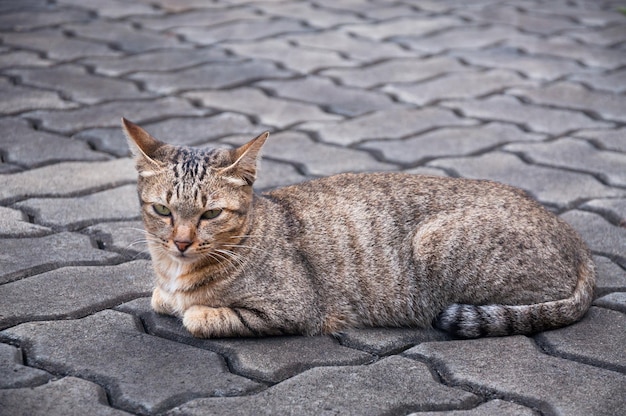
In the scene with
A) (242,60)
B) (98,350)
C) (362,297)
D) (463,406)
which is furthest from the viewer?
(242,60)

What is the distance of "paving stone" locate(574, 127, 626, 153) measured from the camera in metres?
6.00

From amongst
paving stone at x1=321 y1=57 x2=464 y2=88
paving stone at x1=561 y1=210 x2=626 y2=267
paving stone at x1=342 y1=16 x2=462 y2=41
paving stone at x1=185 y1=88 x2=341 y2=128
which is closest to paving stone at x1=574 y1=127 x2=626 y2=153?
paving stone at x1=561 y1=210 x2=626 y2=267

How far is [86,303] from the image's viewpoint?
12.7 ft

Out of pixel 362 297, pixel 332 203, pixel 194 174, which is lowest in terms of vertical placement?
pixel 362 297

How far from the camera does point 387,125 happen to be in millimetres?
6320

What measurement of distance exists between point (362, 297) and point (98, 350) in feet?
3.84

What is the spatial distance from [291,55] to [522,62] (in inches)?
76.0

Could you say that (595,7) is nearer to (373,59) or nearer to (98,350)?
(373,59)

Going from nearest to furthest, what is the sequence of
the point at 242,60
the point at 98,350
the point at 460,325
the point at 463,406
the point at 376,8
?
1. the point at 463,406
2. the point at 98,350
3. the point at 460,325
4. the point at 242,60
5. the point at 376,8

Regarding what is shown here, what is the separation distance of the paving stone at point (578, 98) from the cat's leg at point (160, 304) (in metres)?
3.88

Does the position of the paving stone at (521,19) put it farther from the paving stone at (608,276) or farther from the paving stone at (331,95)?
the paving stone at (608,276)

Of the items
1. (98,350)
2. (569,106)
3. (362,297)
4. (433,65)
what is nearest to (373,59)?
(433,65)

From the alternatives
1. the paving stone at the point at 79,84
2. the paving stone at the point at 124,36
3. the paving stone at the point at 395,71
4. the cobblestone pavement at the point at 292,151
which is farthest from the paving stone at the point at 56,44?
the paving stone at the point at 395,71

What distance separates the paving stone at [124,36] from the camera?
781 centimetres
